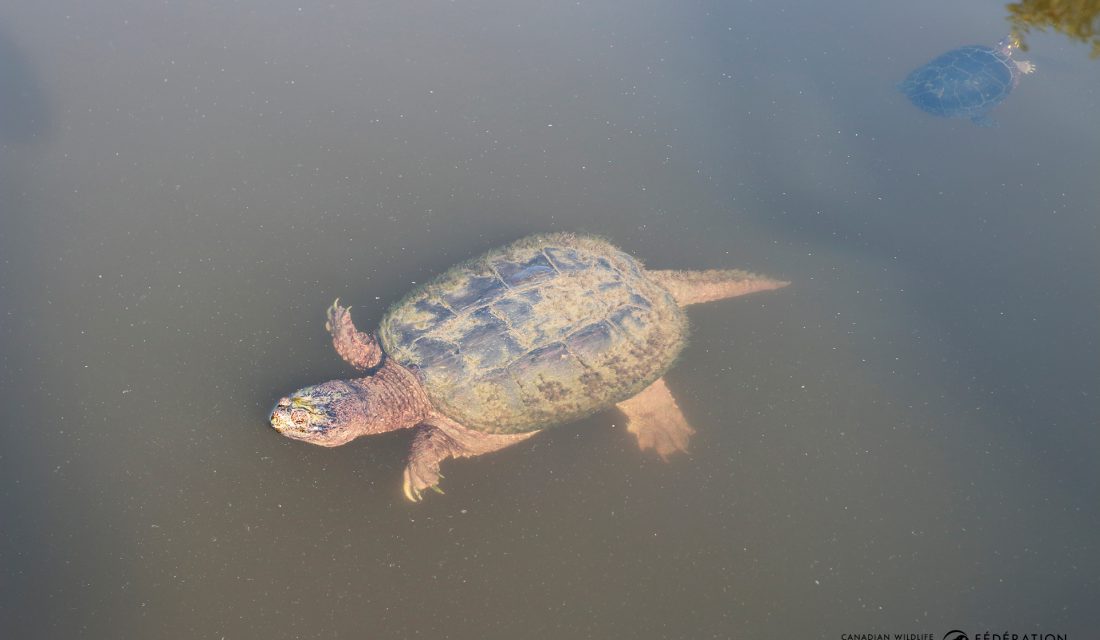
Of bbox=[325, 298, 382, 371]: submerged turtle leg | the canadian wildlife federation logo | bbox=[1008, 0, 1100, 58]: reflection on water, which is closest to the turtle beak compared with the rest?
bbox=[325, 298, 382, 371]: submerged turtle leg

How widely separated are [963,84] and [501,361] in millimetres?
5169

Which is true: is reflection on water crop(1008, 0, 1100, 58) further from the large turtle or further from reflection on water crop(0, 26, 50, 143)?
reflection on water crop(0, 26, 50, 143)

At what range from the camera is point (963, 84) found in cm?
560

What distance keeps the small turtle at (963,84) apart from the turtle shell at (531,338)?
376cm

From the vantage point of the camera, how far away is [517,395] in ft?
11.6

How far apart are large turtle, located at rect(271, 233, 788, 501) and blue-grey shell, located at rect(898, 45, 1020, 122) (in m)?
3.72

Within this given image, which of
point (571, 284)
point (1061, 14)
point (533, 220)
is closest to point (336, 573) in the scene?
point (571, 284)

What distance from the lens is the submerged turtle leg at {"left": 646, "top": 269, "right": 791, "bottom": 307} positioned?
437 centimetres

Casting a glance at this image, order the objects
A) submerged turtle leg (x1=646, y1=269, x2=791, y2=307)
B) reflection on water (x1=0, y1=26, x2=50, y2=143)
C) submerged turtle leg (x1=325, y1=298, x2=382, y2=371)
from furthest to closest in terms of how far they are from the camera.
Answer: reflection on water (x1=0, y1=26, x2=50, y2=143), submerged turtle leg (x1=646, y1=269, x2=791, y2=307), submerged turtle leg (x1=325, y1=298, x2=382, y2=371)

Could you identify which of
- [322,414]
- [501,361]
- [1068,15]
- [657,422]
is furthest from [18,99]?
[1068,15]

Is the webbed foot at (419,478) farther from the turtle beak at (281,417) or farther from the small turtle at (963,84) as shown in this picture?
the small turtle at (963,84)

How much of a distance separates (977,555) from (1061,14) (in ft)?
14.6

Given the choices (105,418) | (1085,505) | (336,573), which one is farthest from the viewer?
(1085,505)

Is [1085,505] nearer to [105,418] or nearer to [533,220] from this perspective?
[533,220]
